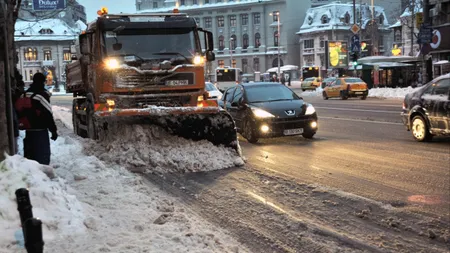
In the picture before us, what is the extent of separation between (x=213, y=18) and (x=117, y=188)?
111 metres

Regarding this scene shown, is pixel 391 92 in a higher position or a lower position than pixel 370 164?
higher

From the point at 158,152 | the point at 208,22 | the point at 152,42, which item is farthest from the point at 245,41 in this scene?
the point at 158,152

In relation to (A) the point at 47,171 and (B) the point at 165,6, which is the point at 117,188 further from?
(B) the point at 165,6

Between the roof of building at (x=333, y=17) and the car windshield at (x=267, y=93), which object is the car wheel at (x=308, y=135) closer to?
the car windshield at (x=267, y=93)

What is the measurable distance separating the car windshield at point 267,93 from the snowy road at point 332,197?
247cm

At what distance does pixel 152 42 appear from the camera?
11641mm

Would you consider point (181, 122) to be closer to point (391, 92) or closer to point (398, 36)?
point (391, 92)

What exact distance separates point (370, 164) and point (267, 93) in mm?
5426

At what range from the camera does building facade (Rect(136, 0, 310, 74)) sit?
107688 mm

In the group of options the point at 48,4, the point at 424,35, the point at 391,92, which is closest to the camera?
the point at 48,4

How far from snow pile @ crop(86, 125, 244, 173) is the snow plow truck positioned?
175 millimetres

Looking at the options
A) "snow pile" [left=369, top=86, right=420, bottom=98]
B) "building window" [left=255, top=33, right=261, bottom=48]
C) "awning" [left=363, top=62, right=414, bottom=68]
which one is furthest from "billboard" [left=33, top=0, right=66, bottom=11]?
"building window" [left=255, top=33, right=261, bottom=48]

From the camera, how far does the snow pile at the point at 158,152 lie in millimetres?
9648

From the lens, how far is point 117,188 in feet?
24.4
